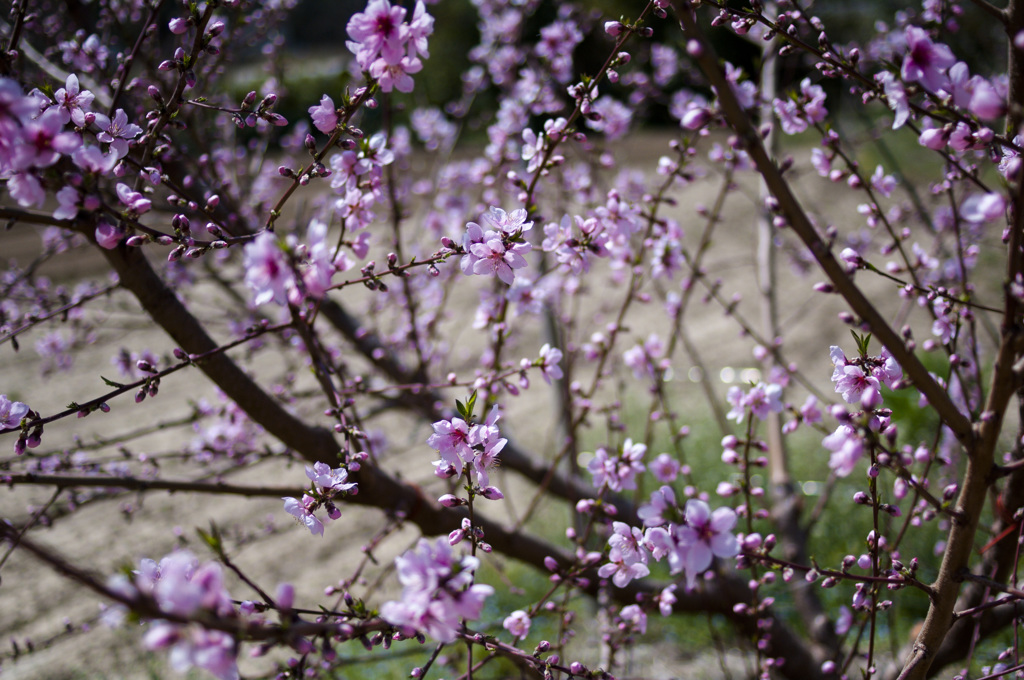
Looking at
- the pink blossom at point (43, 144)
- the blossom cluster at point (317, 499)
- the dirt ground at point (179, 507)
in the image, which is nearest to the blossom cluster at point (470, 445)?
the blossom cluster at point (317, 499)

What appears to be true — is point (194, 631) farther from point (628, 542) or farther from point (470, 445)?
point (628, 542)

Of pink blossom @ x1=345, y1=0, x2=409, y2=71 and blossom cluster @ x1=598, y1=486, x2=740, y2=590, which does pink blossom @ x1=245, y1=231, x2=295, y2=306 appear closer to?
pink blossom @ x1=345, y1=0, x2=409, y2=71

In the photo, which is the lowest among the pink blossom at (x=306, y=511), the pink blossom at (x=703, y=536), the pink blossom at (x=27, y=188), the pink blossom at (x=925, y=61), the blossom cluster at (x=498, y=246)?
the pink blossom at (x=703, y=536)

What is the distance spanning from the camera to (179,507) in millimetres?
4363

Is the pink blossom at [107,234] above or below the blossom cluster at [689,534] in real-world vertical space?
above

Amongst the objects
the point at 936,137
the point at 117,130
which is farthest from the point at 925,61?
the point at 117,130

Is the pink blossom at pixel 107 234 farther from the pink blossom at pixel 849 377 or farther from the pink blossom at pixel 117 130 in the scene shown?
the pink blossom at pixel 849 377

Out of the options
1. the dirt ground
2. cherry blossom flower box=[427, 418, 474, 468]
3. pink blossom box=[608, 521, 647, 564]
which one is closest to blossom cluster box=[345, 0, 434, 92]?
cherry blossom flower box=[427, 418, 474, 468]

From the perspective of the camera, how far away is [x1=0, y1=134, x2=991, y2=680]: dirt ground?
10.0 feet

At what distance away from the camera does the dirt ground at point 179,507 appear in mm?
3062

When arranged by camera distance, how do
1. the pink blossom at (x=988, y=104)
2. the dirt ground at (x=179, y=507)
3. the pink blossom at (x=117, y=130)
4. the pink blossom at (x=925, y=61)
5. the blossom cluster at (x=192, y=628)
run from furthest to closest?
the dirt ground at (x=179, y=507) → the pink blossom at (x=117, y=130) → the pink blossom at (x=925, y=61) → the pink blossom at (x=988, y=104) → the blossom cluster at (x=192, y=628)

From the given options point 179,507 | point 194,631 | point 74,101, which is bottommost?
point 194,631

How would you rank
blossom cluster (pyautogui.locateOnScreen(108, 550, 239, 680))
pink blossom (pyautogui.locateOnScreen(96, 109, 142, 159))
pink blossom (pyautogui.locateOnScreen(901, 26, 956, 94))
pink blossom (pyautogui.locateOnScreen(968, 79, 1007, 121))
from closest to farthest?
blossom cluster (pyautogui.locateOnScreen(108, 550, 239, 680)), pink blossom (pyautogui.locateOnScreen(968, 79, 1007, 121)), pink blossom (pyautogui.locateOnScreen(901, 26, 956, 94)), pink blossom (pyautogui.locateOnScreen(96, 109, 142, 159))

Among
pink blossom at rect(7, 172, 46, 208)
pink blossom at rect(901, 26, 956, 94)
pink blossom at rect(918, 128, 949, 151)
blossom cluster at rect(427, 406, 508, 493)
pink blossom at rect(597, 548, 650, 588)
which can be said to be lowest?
pink blossom at rect(597, 548, 650, 588)
